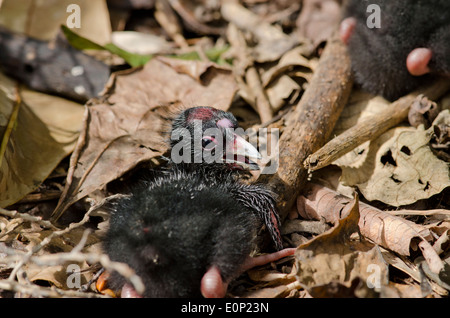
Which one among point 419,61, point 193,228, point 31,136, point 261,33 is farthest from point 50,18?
point 419,61

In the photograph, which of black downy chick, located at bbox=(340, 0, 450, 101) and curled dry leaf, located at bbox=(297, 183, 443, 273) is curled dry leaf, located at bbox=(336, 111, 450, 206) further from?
black downy chick, located at bbox=(340, 0, 450, 101)

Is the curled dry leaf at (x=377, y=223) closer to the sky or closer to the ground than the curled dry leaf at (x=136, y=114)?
closer to the ground

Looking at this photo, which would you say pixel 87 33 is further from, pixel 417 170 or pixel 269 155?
pixel 417 170

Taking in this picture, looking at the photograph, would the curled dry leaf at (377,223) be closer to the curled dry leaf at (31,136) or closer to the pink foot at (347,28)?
the pink foot at (347,28)

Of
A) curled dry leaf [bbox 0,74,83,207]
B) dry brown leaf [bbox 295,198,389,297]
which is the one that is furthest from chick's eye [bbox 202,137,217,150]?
curled dry leaf [bbox 0,74,83,207]

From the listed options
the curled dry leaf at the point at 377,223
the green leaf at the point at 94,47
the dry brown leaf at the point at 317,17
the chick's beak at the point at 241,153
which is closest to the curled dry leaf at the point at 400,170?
the curled dry leaf at the point at 377,223

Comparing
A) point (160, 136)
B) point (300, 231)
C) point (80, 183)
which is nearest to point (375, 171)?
Result: point (300, 231)
